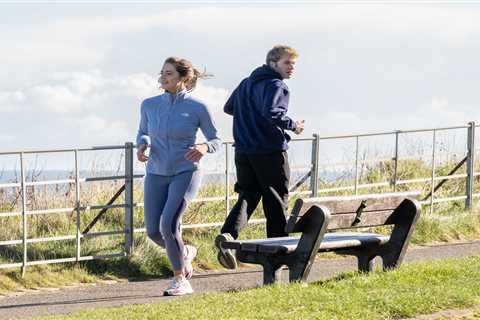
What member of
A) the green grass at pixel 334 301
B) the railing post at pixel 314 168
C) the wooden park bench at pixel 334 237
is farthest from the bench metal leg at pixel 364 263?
the railing post at pixel 314 168

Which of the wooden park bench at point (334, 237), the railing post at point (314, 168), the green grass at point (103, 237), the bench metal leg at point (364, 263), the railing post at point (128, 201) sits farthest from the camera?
the railing post at point (314, 168)

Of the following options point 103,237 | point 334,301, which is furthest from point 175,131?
point 103,237

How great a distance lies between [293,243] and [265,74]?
6.55ft

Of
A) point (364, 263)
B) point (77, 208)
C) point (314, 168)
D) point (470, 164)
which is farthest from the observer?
point (470, 164)

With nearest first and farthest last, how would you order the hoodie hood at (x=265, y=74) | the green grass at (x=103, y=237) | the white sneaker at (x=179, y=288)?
the white sneaker at (x=179, y=288)
the hoodie hood at (x=265, y=74)
the green grass at (x=103, y=237)

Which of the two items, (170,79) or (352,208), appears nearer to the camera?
(170,79)

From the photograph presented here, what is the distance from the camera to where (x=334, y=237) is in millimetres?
12297

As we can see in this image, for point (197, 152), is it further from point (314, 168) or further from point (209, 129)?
point (314, 168)

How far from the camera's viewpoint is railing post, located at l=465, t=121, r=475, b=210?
19969mm

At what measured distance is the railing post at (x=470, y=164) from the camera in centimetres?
1997

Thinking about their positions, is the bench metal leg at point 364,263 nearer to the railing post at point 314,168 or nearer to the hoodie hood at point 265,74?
the hoodie hood at point 265,74

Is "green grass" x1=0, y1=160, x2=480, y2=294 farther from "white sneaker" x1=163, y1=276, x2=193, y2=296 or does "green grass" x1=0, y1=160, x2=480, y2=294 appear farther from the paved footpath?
"white sneaker" x1=163, y1=276, x2=193, y2=296

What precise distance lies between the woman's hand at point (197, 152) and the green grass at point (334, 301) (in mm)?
1295

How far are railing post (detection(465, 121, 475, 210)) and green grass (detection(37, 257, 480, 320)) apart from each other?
28.0 feet
